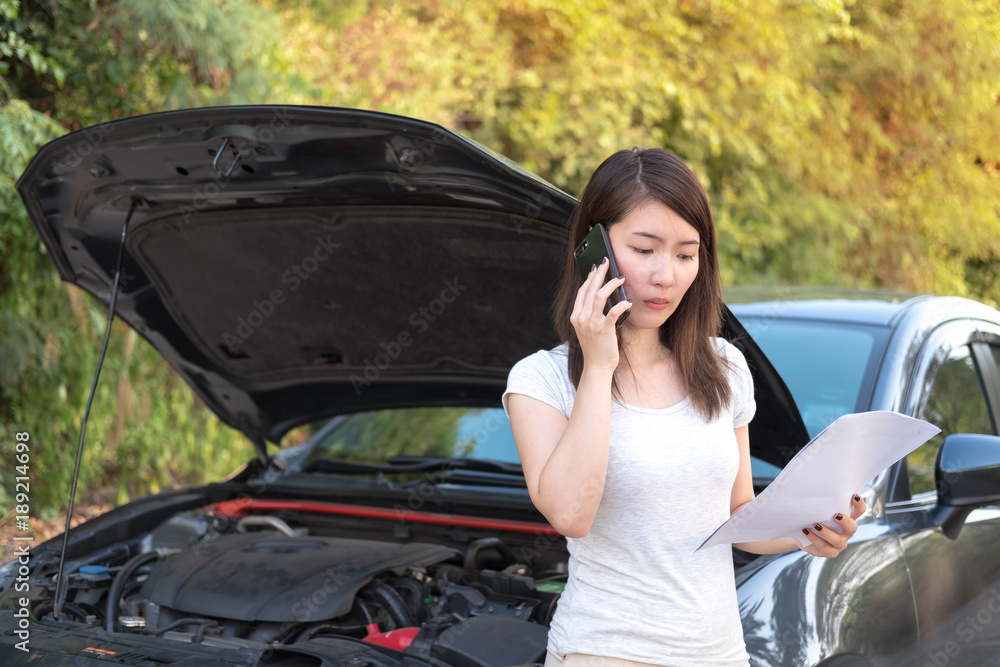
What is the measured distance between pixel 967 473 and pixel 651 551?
1407mm

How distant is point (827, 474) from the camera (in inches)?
59.2

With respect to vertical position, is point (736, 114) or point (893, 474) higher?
point (736, 114)

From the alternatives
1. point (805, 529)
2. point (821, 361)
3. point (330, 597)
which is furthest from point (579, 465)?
point (821, 361)

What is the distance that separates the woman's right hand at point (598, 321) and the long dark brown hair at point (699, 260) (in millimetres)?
131

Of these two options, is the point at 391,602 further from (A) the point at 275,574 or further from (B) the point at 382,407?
(B) the point at 382,407

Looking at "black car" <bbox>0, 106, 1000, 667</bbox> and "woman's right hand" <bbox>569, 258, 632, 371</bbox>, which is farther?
"black car" <bbox>0, 106, 1000, 667</bbox>

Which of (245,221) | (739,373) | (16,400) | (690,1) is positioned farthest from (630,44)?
(739,373)

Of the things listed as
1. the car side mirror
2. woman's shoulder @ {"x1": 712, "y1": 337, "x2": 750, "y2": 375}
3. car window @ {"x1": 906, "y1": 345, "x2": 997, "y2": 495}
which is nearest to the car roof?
car window @ {"x1": 906, "y1": 345, "x2": 997, "y2": 495}

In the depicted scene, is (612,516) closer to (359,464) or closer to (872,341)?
(872,341)

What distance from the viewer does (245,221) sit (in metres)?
2.64

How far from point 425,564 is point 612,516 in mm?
1253

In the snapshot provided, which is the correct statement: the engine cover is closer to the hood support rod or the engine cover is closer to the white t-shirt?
the hood support rod

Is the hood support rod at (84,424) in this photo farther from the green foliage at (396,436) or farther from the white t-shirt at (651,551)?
the white t-shirt at (651,551)

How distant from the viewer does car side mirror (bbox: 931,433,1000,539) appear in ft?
8.14
